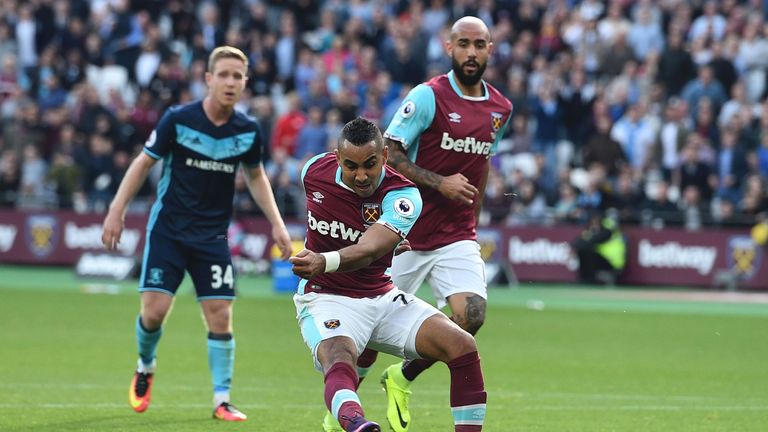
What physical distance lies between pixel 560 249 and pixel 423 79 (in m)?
4.59

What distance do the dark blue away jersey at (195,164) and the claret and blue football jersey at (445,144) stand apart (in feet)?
4.36

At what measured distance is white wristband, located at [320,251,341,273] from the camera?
7352 mm

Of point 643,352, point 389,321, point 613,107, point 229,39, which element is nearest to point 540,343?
point 643,352

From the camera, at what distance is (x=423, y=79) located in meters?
26.3

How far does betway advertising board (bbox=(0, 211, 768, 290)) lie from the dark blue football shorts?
13.7 metres

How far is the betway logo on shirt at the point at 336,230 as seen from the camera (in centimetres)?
790

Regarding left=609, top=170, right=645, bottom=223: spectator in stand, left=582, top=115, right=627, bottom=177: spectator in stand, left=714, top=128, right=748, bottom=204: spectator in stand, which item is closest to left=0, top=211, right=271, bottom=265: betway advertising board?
left=582, top=115, right=627, bottom=177: spectator in stand

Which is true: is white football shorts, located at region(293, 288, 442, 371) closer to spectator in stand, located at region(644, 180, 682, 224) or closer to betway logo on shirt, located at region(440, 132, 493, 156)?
betway logo on shirt, located at region(440, 132, 493, 156)

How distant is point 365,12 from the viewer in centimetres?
2873

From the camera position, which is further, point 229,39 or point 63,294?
point 229,39

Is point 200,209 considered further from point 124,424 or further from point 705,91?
point 705,91

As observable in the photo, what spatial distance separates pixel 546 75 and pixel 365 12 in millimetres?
5100

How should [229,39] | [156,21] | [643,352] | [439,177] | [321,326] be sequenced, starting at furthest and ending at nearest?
[156,21]
[229,39]
[643,352]
[439,177]
[321,326]

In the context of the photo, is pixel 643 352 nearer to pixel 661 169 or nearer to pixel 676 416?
pixel 676 416
